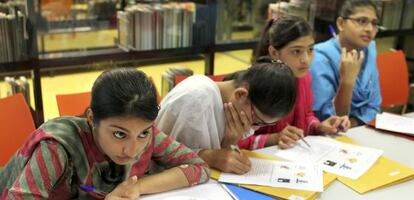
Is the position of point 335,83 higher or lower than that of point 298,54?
lower

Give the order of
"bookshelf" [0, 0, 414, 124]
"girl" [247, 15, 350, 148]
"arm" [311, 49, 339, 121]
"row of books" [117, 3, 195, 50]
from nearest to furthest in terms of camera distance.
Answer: "girl" [247, 15, 350, 148], "arm" [311, 49, 339, 121], "bookshelf" [0, 0, 414, 124], "row of books" [117, 3, 195, 50]

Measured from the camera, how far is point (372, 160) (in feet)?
5.22

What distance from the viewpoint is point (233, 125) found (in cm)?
157

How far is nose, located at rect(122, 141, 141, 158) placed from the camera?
1155 millimetres

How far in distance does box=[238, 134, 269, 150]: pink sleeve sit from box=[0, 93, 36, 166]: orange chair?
807 millimetres

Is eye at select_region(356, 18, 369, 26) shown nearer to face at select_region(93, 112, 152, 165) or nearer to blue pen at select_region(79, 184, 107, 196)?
face at select_region(93, 112, 152, 165)

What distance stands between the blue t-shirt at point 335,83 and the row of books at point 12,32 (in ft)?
5.08

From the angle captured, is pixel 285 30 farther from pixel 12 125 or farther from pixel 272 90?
pixel 12 125

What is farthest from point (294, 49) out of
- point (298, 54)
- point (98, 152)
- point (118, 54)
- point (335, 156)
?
point (118, 54)

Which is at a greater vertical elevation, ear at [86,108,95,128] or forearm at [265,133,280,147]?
ear at [86,108,95,128]

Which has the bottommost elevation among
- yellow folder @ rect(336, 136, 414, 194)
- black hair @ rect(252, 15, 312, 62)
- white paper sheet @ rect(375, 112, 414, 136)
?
yellow folder @ rect(336, 136, 414, 194)

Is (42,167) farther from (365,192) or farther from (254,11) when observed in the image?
(254,11)

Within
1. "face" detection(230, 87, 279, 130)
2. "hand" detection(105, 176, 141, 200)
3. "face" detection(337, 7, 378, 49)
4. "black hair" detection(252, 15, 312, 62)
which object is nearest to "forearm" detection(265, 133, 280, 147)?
"face" detection(230, 87, 279, 130)

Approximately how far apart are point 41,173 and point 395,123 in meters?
1.49
